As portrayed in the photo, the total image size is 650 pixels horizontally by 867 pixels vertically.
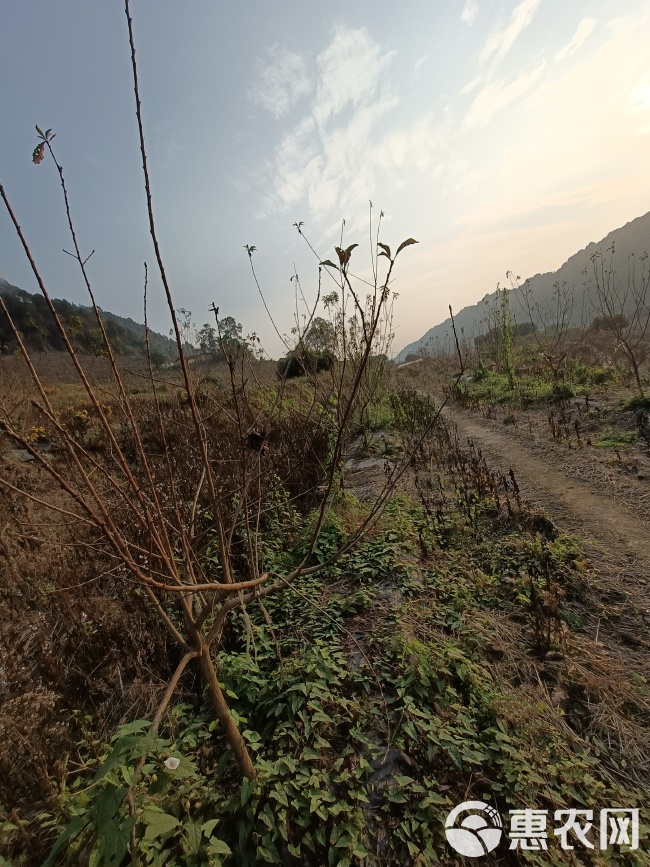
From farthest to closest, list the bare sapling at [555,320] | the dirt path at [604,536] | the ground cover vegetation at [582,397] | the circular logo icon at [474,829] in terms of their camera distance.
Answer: the bare sapling at [555,320], the ground cover vegetation at [582,397], the dirt path at [604,536], the circular logo icon at [474,829]

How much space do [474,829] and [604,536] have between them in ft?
9.06

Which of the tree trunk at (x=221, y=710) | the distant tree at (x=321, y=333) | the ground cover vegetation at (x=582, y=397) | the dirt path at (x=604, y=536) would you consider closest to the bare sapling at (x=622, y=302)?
the ground cover vegetation at (x=582, y=397)

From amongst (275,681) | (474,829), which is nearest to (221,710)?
(275,681)

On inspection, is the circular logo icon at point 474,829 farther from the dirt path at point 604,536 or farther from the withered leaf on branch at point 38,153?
the withered leaf on branch at point 38,153

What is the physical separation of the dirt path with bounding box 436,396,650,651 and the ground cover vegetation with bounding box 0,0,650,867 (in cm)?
17

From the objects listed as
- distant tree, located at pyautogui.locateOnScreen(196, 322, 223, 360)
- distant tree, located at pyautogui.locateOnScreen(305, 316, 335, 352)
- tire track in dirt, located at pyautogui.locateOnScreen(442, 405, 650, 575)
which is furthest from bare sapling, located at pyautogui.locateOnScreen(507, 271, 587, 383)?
distant tree, located at pyautogui.locateOnScreen(196, 322, 223, 360)

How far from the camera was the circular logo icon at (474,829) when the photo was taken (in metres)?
1.43

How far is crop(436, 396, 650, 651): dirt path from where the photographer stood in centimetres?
252

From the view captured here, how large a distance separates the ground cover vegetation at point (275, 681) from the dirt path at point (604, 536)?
0.17 metres

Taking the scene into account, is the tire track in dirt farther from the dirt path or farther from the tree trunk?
the tree trunk

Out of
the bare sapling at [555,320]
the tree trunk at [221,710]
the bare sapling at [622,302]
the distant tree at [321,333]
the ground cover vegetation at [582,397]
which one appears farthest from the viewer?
the bare sapling at [555,320]

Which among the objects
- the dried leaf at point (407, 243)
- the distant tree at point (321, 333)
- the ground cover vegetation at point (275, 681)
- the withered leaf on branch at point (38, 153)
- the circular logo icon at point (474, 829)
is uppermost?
the distant tree at point (321, 333)

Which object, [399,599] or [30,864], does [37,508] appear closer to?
[30,864]

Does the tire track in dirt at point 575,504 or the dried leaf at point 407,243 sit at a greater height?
the dried leaf at point 407,243
